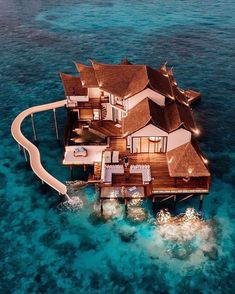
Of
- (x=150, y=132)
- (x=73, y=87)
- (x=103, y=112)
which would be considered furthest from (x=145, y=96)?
(x=73, y=87)

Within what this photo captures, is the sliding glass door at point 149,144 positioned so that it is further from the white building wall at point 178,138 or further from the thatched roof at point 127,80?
the thatched roof at point 127,80

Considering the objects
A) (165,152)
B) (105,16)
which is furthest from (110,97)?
(105,16)

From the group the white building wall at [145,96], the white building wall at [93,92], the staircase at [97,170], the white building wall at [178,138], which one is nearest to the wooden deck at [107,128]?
the white building wall at [93,92]

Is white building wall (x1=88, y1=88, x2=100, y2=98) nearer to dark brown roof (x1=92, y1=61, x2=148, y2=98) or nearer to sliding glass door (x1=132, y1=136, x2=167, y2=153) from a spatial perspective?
dark brown roof (x1=92, y1=61, x2=148, y2=98)

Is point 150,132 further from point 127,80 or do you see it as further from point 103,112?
point 103,112

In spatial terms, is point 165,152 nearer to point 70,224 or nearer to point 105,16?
point 70,224

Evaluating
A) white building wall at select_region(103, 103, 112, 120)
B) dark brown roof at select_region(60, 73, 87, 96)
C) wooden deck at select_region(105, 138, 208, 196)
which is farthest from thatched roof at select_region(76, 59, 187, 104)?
wooden deck at select_region(105, 138, 208, 196)
